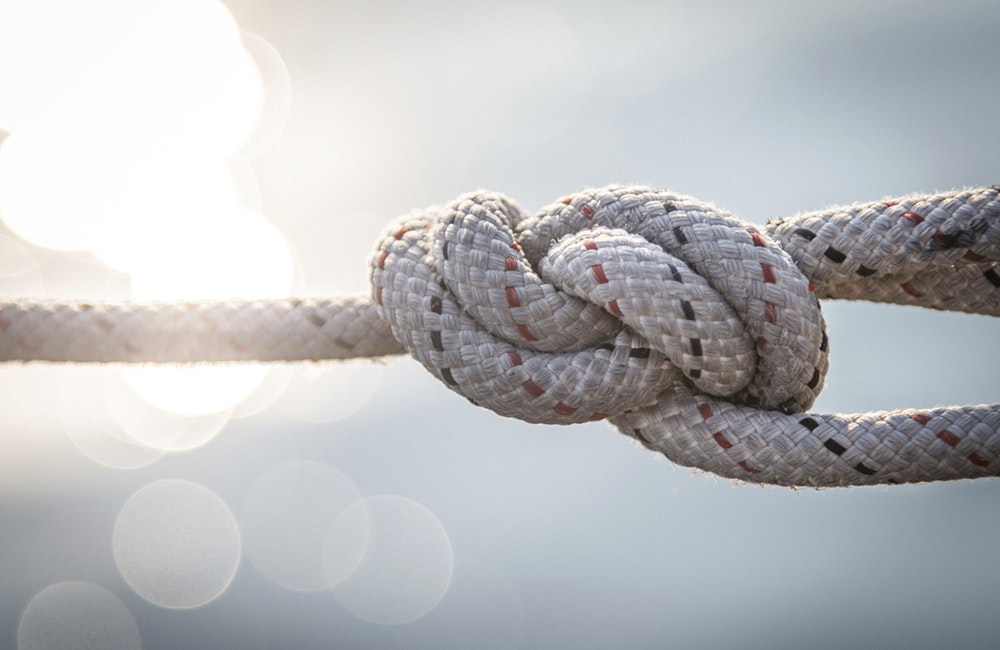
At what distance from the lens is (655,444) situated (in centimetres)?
69

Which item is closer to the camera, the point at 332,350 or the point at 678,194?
the point at 678,194

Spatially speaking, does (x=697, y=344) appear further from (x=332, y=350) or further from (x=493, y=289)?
(x=332, y=350)

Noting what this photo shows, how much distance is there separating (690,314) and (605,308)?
0.07 meters

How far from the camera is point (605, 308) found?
24.6 inches

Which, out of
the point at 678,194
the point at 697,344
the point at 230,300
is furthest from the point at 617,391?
the point at 230,300

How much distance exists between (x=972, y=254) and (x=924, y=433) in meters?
0.15

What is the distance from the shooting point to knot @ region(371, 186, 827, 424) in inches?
24.2

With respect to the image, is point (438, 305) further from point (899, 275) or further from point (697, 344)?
point (899, 275)

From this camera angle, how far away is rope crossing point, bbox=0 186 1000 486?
0.62 meters

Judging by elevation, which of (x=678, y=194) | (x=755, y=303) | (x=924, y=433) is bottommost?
(x=924, y=433)

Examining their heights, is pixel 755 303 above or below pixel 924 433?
above

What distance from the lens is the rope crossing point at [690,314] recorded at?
620 millimetres

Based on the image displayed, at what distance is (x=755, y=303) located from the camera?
62 centimetres

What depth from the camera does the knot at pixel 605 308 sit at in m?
0.62
